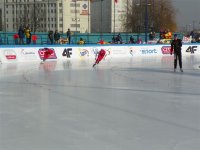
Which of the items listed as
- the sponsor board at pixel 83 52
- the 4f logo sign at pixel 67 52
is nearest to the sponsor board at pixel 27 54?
the 4f logo sign at pixel 67 52

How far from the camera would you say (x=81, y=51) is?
23.3 meters

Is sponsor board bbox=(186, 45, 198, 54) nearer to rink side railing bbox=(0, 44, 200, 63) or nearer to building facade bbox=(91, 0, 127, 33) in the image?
rink side railing bbox=(0, 44, 200, 63)

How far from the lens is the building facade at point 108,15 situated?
1764 inches

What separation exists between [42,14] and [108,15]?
8.37 meters

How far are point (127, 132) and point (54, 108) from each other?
2088mm

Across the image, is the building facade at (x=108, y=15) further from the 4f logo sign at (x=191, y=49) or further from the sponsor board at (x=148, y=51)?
the sponsor board at (x=148, y=51)

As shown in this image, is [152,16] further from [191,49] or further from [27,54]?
[27,54]

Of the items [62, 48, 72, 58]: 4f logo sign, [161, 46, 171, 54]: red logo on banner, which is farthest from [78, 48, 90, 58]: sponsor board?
[161, 46, 171, 54]: red logo on banner

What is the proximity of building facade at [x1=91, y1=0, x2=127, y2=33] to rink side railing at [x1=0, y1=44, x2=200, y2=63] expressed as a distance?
1683 cm

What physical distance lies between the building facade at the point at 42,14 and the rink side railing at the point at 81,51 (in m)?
7.14

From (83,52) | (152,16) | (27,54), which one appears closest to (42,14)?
(152,16)

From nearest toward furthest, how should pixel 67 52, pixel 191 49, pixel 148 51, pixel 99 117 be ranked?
pixel 99 117, pixel 67 52, pixel 148 51, pixel 191 49

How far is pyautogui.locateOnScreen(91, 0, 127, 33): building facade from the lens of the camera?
44.8 metres

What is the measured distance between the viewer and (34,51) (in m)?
21.4
